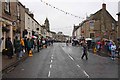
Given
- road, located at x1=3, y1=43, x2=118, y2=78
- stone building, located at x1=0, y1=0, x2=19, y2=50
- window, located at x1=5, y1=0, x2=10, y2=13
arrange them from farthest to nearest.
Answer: window, located at x1=5, y1=0, x2=10, y2=13 < stone building, located at x1=0, y1=0, x2=19, y2=50 < road, located at x1=3, y1=43, x2=118, y2=78

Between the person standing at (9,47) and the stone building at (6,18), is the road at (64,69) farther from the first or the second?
the stone building at (6,18)

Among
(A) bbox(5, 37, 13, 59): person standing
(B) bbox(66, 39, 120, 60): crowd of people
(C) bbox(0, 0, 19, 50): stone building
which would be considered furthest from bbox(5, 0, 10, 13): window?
(B) bbox(66, 39, 120, 60): crowd of people

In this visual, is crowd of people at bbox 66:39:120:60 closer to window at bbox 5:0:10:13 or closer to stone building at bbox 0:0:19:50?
stone building at bbox 0:0:19:50

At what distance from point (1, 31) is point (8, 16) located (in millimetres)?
3382

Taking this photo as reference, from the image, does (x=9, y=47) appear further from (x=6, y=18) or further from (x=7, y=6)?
(x=7, y=6)

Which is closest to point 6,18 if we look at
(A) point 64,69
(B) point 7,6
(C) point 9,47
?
(B) point 7,6

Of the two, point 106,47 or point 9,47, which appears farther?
point 106,47

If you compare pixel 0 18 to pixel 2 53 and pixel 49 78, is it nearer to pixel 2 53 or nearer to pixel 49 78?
pixel 2 53

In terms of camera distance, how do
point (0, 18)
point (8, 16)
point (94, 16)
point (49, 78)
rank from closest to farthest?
point (49, 78) < point (0, 18) < point (8, 16) < point (94, 16)

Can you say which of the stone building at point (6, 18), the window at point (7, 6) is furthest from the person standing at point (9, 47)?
the window at point (7, 6)

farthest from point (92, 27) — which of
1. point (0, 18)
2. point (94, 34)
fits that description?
point (0, 18)

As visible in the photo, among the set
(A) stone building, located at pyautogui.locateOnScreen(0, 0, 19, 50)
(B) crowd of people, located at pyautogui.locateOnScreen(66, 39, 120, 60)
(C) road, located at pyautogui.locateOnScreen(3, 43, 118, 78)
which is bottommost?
(C) road, located at pyautogui.locateOnScreen(3, 43, 118, 78)

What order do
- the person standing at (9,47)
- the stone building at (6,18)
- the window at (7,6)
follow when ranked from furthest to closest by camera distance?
the window at (7,6), the stone building at (6,18), the person standing at (9,47)

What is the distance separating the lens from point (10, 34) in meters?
26.1
